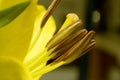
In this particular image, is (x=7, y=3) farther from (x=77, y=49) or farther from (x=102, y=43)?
(x=102, y=43)

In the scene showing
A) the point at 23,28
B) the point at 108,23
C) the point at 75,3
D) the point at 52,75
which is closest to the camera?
the point at 23,28

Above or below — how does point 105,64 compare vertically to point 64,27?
below

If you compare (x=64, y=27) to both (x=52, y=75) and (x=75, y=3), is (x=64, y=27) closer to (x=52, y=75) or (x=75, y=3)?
(x=52, y=75)

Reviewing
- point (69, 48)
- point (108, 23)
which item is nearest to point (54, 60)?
point (69, 48)

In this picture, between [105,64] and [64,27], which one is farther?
[105,64]

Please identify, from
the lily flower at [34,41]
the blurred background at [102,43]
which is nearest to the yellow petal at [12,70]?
the lily flower at [34,41]

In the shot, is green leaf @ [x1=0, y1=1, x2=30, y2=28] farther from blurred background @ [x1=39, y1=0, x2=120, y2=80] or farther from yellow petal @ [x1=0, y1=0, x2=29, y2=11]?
blurred background @ [x1=39, y1=0, x2=120, y2=80]
